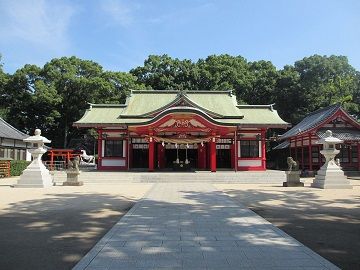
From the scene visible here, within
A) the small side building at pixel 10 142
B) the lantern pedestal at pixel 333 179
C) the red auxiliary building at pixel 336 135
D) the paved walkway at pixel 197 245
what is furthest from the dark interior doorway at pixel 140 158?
the paved walkway at pixel 197 245

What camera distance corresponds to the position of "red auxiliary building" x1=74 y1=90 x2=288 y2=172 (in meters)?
25.1

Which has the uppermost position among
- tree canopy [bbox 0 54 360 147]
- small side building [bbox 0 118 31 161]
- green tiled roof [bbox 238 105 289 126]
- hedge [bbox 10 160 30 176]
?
tree canopy [bbox 0 54 360 147]

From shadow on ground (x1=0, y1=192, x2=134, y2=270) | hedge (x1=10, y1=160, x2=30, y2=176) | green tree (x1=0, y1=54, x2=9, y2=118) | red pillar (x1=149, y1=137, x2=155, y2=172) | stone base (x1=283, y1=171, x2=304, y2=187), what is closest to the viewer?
shadow on ground (x1=0, y1=192, x2=134, y2=270)

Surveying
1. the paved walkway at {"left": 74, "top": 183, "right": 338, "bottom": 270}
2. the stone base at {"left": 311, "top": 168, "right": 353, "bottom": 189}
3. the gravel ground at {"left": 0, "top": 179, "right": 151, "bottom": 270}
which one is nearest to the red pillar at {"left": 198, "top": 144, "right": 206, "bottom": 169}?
the stone base at {"left": 311, "top": 168, "right": 353, "bottom": 189}

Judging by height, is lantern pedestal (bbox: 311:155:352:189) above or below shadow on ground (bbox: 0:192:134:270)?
above

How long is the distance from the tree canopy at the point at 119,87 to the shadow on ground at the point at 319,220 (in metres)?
31.7

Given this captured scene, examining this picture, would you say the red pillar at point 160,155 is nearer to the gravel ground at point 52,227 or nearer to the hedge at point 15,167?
the hedge at point 15,167

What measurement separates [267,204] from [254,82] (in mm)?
37266

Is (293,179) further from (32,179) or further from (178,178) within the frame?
(32,179)

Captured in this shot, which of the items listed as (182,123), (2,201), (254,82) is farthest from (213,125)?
(254,82)

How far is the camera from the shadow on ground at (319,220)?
19.0 feet

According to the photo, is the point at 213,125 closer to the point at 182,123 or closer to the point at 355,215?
the point at 182,123

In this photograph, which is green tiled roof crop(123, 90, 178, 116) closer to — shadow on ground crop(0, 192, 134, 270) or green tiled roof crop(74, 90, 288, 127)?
green tiled roof crop(74, 90, 288, 127)

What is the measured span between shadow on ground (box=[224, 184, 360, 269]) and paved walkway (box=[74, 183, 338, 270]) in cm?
35
